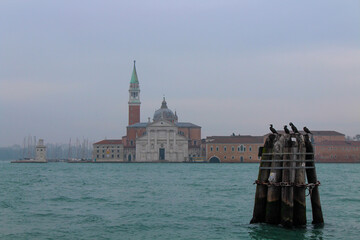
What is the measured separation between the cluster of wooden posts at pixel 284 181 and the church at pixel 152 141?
7476 cm

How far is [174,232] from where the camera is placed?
13117 millimetres

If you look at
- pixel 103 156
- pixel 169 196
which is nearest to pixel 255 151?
pixel 103 156

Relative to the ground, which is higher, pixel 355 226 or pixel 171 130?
pixel 171 130

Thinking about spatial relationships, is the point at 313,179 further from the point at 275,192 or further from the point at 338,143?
the point at 338,143

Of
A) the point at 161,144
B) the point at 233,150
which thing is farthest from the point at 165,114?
the point at 233,150

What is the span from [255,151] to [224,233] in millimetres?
72937

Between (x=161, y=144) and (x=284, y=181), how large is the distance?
75.9 m

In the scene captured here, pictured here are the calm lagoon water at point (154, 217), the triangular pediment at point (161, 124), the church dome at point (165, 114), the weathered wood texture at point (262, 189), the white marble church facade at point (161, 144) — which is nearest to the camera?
the weathered wood texture at point (262, 189)

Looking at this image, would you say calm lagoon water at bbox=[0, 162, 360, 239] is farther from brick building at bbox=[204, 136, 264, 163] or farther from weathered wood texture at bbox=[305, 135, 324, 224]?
brick building at bbox=[204, 136, 264, 163]

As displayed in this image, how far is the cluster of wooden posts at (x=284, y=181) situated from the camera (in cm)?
1121

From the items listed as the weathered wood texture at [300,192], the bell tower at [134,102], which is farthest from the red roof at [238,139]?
the weathered wood texture at [300,192]

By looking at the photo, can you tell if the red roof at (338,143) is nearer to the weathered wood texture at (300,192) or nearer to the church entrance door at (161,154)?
the church entrance door at (161,154)

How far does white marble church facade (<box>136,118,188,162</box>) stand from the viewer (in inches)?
3410

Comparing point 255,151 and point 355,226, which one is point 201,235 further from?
point 255,151
